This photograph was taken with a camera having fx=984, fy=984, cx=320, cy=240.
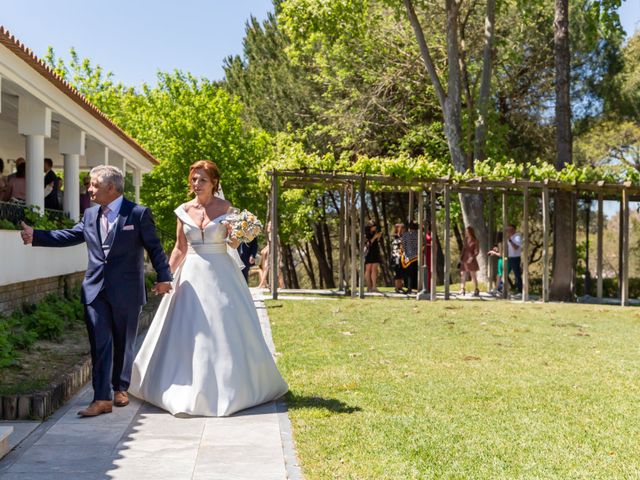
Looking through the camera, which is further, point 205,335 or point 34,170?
point 34,170

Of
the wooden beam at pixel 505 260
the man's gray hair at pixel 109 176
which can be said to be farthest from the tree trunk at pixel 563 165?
the man's gray hair at pixel 109 176

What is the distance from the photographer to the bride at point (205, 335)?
7.72 metres

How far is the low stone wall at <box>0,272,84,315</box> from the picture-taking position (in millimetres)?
12266

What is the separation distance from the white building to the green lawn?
3.47m

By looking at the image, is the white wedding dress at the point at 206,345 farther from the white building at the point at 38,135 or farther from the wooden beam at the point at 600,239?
the wooden beam at the point at 600,239

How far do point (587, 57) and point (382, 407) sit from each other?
30.2 metres

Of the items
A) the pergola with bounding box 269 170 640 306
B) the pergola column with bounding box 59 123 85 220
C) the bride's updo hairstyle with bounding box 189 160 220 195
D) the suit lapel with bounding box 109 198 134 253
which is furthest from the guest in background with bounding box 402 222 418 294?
the suit lapel with bounding box 109 198 134 253

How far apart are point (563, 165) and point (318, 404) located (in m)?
17.6

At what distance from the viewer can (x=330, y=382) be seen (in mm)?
9055

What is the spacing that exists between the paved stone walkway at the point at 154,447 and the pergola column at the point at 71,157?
37.1 ft

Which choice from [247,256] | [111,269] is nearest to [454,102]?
[247,256]

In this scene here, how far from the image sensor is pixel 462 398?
823 centimetres

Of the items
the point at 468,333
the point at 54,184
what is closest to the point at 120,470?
the point at 468,333

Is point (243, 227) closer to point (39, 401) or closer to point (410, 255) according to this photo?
point (39, 401)
